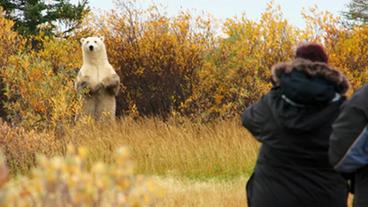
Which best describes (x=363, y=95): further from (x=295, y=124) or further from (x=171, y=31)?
(x=171, y=31)

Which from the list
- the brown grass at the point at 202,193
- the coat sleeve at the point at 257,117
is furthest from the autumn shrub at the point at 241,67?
the coat sleeve at the point at 257,117

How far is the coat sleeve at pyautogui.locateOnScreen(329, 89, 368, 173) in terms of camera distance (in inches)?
168

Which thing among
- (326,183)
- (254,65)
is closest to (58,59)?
(254,65)

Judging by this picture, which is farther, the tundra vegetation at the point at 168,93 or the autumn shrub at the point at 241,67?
the autumn shrub at the point at 241,67

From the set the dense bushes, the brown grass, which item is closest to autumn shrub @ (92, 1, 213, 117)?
the dense bushes

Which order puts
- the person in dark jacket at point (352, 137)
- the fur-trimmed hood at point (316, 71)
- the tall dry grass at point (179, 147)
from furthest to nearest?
the tall dry grass at point (179, 147)
the fur-trimmed hood at point (316, 71)
the person in dark jacket at point (352, 137)

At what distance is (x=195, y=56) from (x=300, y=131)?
11.9 metres

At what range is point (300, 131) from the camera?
4488 mm

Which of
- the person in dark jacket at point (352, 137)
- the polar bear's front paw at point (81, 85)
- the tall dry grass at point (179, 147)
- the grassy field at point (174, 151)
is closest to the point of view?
the person in dark jacket at point (352, 137)

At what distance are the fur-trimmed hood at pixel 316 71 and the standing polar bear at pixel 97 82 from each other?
9.40 meters

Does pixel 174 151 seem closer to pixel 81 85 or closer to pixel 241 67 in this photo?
pixel 81 85

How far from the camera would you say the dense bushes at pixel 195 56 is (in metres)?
15.7

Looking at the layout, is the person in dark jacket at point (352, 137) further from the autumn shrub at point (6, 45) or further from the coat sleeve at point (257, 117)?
the autumn shrub at point (6, 45)

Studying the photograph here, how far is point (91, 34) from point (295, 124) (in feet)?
47.6
